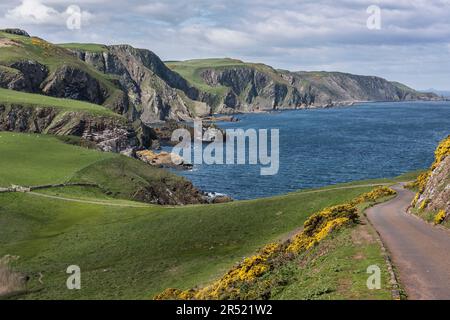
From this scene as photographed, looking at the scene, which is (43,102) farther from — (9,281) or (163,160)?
(9,281)

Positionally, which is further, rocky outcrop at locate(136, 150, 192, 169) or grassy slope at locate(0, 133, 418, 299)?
rocky outcrop at locate(136, 150, 192, 169)

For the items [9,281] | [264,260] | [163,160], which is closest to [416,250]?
[264,260]

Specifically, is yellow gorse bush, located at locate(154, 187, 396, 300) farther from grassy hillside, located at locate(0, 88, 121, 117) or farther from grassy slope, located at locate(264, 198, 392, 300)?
grassy hillside, located at locate(0, 88, 121, 117)

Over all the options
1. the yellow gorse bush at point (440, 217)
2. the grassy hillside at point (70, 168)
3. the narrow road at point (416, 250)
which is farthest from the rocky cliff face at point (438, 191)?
the grassy hillside at point (70, 168)

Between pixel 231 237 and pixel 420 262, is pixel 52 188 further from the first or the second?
pixel 420 262

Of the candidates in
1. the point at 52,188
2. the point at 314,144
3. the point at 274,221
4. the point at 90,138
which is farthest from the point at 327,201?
the point at 314,144

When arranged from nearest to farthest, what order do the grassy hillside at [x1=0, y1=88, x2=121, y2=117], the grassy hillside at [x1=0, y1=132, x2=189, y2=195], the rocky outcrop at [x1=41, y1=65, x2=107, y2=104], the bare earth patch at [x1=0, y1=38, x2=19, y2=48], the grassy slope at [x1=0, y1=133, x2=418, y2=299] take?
the grassy slope at [x1=0, y1=133, x2=418, y2=299], the grassy hillside at [x1=0, y1=132, x2=189, y2=195], the grassy hillside at [x1=0, y1=88, x2=121, y2=117], the rocky outcrop at [x1=41, y1=65, x2=107, y2=104], the bare earth patch at [x1=0, y1=38, x2=19, y2=48]

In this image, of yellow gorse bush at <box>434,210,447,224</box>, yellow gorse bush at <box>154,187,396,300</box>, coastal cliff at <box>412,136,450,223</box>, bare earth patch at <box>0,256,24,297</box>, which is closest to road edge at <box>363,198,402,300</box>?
yellow gorse bush at <box>154,187,396,300</box>
